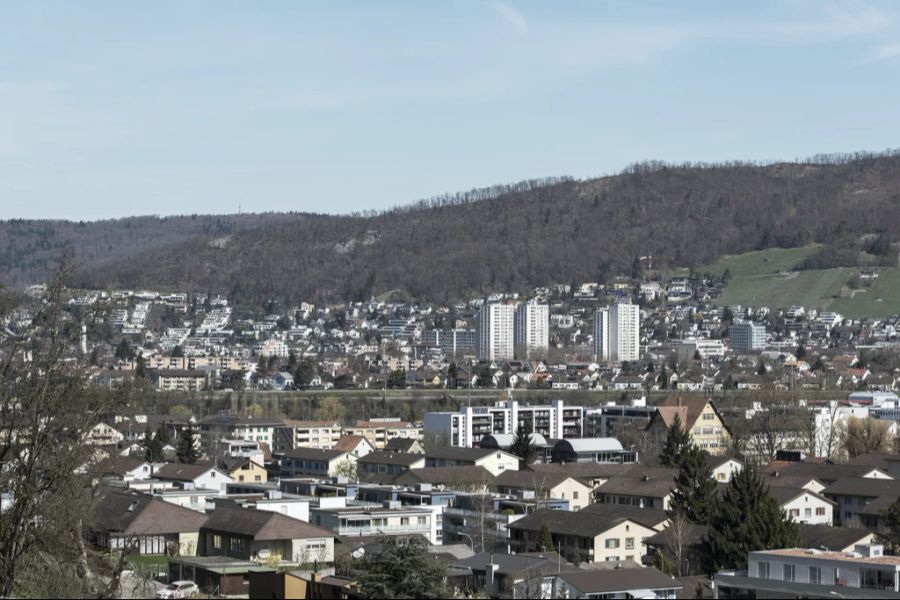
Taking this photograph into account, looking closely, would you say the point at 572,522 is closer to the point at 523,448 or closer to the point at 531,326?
the point at 523,448

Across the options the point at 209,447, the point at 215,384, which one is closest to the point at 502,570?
the point at 209,447

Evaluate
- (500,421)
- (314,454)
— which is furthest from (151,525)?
(500,421)

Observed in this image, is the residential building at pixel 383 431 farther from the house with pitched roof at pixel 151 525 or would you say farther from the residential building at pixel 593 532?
the house with pitched roof at pixel 151 525

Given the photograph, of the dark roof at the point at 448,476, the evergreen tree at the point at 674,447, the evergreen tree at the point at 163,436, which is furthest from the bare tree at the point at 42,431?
the evergreen tree at the point at 163,436

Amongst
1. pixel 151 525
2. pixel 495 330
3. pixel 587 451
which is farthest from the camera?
pixel 495 330

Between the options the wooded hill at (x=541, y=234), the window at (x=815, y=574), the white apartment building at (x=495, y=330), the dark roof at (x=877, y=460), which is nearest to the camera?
the window at (x=815, y=574)

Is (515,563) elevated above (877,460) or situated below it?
below
